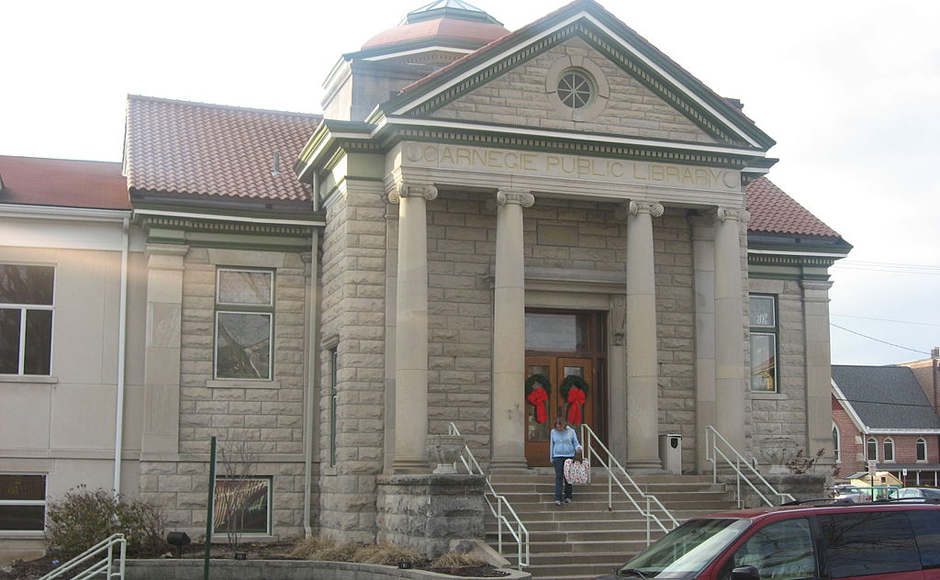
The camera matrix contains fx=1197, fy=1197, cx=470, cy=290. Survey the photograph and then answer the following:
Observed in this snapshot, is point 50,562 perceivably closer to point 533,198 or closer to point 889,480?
point 533,198

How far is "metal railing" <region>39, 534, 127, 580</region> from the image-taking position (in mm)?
18984

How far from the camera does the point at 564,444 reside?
2080cm

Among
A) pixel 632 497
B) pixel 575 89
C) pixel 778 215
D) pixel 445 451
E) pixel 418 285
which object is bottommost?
pixel 632 497

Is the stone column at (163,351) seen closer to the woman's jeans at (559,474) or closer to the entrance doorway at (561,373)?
the entrance doorway at (561,373)

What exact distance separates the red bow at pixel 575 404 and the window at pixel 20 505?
34.7 ft

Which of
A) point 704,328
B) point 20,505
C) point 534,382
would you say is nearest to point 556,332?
point 534,382

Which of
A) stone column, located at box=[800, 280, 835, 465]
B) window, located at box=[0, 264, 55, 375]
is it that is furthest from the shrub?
stone column, located at box=[800, 280, 835, 465]

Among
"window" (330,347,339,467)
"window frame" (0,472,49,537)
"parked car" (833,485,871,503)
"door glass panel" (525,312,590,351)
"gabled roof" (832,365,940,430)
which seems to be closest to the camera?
"parked car" (833,485,871,503)

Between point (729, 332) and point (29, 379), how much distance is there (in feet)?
45.7

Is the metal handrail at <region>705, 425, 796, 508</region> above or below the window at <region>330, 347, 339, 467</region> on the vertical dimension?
below

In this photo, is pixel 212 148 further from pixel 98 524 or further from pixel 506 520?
pixel 506 520

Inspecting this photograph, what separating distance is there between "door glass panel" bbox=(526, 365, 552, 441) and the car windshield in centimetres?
1105

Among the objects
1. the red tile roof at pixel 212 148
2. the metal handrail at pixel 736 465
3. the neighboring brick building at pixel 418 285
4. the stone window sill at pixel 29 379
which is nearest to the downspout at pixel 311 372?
the neighboring brick building at pixel 418 285

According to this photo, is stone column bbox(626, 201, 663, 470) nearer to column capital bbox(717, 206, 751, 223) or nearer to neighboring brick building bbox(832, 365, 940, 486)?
column capital bbox(717, 206, 751, 223)
